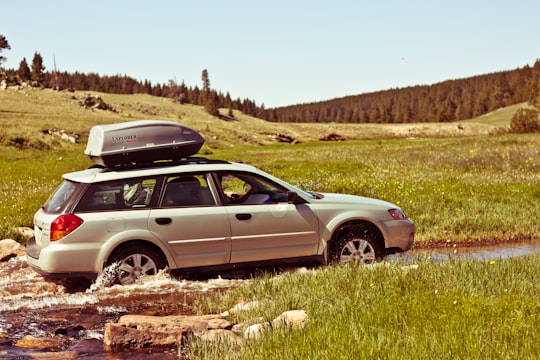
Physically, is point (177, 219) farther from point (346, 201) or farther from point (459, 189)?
point (459, 189)

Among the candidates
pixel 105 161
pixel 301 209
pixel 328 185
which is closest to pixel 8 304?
pixel 105 161

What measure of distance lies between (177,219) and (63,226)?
1465 mm

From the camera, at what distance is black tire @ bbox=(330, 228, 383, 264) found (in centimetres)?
866

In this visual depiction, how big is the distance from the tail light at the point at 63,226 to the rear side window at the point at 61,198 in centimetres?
19

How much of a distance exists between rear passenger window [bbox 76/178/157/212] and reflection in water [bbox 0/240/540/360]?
3.32 ft

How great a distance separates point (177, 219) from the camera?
8055 mm

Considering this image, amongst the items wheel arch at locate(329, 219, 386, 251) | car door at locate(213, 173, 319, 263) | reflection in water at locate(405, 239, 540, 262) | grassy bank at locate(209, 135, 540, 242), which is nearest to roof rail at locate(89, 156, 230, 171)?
car door at locate(213, 173, 319, 263)

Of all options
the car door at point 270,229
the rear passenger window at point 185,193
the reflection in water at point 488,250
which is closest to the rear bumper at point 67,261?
the rear passenger window at point 185,193

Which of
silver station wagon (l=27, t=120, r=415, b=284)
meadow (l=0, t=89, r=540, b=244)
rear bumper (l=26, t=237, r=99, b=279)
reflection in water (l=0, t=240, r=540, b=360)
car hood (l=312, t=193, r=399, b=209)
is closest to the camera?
reflection in water (l=0, t=240, r=540, b=360)

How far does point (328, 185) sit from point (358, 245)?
925 cm

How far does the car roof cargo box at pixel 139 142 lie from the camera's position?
8.16 meters

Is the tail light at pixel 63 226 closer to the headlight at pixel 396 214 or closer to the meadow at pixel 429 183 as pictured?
the headlight at pixel 396 214

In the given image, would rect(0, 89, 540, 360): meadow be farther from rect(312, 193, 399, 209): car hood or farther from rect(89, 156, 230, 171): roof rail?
rect(89, 156, 230, 171): roof rail

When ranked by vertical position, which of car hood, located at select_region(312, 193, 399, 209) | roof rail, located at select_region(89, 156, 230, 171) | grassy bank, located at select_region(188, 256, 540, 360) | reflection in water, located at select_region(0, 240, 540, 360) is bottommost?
reflection in water, located at select_region(0, 240, 540, 360)
